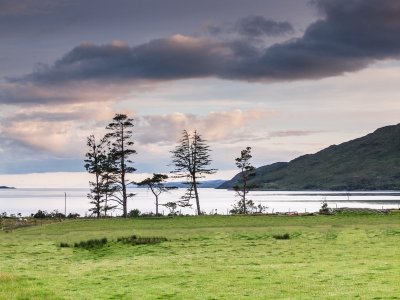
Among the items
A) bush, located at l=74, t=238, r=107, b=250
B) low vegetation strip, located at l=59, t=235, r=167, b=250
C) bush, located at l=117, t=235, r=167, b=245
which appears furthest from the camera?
bush, located at l=117, t=235, r=167, b=245

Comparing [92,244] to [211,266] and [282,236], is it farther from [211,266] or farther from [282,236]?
[211,266]

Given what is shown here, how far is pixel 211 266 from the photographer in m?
33.8

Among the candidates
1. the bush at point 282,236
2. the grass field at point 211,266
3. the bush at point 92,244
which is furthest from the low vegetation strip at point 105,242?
the bush at point 282,236

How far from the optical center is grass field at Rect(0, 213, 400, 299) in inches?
990

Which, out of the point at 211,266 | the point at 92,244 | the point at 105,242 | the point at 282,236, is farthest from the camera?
the point at 282,236

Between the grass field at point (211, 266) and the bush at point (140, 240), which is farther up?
the bush at point (140, 240)

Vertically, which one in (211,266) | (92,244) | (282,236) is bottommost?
(211,266)

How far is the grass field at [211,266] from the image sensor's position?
25.1 m

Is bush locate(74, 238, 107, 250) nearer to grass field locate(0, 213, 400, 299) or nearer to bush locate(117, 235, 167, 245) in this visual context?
grass field locate(0, 213, 400, 299)

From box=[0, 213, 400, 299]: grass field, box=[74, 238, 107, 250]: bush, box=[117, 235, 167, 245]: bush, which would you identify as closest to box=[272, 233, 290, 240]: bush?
box=[0, 213, 400, 299]: grass field

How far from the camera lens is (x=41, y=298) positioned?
24734 mm

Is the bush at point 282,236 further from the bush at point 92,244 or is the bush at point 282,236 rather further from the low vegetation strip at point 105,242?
the bush at point 92,244

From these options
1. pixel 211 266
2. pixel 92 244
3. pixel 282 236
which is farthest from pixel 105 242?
pixel 211 266

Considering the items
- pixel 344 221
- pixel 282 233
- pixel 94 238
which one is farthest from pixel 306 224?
pixel 94 238
